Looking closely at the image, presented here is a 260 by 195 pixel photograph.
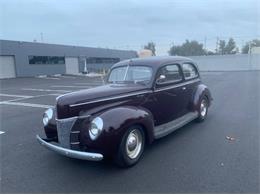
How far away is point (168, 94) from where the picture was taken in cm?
614

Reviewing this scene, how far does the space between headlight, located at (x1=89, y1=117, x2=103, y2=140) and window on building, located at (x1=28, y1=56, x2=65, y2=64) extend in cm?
3307

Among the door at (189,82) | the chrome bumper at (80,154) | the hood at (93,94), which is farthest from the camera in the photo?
the door at (189,82)

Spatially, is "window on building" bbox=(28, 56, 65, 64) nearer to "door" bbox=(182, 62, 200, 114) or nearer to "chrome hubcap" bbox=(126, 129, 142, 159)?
"door" bbox=(182, 62, 200, 114)

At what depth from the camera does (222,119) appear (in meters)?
7.87

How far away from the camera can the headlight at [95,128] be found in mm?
4320

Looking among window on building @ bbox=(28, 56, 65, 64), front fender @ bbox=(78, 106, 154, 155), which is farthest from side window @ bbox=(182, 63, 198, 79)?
window on building @ bbox=(28, 56, 65, 64)

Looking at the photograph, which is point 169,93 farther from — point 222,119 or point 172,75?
point 222,119

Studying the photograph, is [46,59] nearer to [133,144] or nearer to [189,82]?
[189,82]

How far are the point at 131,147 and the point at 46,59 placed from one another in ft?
115

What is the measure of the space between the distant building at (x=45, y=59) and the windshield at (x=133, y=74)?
2880 cm

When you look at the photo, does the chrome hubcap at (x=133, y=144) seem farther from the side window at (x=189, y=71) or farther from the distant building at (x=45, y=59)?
the distant building at (x=45, y=59)

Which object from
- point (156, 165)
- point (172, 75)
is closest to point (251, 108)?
point (172, 75)

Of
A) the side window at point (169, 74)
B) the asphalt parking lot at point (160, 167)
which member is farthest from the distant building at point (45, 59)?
the side window at point (169, 74)

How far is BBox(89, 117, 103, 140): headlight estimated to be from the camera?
4320mm
